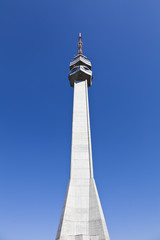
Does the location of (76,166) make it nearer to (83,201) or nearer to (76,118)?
(83,201)

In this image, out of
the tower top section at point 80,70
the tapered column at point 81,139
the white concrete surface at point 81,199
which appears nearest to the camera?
the white concrete surface at point 81,199

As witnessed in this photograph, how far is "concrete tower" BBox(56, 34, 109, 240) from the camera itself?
17.7 meters

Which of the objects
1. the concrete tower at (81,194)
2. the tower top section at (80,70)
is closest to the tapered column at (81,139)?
the concrete tower at (81,194)

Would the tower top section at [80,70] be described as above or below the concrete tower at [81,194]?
above

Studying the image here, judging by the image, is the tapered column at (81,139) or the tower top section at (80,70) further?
the tower top section at (80,70)

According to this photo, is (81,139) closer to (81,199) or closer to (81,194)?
(81,194)

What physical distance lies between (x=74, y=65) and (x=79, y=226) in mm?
27467

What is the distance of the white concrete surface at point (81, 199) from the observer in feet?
57.9

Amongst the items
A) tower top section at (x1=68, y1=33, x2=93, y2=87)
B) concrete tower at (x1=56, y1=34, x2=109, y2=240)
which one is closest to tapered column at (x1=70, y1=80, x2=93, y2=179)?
concrete tower at (x1=56, y1=34, x2=109, y2=240)

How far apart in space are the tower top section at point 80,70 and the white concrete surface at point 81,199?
9360 mm

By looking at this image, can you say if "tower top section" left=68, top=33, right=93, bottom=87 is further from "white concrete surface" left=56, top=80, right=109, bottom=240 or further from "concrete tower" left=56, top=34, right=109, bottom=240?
"white concrete surface" left=56, top=80, right=109, bottom=240

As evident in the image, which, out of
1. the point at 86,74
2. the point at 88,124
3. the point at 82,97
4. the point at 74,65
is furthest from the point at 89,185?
Answer: the point at 74,65

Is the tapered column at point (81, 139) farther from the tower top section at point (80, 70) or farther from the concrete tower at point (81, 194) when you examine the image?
the tower top section at point (80, 70)

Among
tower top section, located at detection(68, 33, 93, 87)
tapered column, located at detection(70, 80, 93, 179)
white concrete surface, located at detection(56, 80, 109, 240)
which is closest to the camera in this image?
white concrete surface, located at detection(56, 80, 109, 240)
